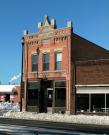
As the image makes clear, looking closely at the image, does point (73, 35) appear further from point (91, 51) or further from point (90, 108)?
point (90, 108)

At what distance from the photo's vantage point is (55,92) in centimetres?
4000

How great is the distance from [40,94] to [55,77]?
2537 mm

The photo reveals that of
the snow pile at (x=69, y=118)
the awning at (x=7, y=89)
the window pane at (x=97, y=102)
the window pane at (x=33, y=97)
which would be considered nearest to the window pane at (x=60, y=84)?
the window pane at (x=33, y=97)

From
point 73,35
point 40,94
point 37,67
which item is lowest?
point 40,94

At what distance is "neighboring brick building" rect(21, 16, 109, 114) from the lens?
121ft

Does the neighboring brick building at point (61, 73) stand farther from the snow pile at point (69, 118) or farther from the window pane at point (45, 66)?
the snow pile at point (69, 118)

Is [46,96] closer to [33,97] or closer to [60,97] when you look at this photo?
[33,97]

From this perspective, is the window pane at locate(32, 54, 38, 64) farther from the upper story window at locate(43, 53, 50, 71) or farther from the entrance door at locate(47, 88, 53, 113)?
the entrance door at locate(47, 88, 53, 113)

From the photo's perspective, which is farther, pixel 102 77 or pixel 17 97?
pixel 17 97

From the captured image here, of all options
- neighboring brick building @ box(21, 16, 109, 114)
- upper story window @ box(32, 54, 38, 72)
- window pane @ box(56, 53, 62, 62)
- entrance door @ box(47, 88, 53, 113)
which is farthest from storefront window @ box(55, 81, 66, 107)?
upper story window @ box(32, 54, 38, 72)

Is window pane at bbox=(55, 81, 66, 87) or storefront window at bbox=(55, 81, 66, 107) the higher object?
window pane at bbox=(55, 81, 66, 87)

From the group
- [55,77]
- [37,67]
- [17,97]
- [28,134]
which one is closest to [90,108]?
[55,77]

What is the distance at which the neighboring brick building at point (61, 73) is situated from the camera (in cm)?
3697

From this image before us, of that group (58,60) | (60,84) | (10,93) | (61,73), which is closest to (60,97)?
(60,84)
